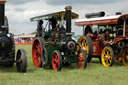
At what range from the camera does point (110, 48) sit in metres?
7.97

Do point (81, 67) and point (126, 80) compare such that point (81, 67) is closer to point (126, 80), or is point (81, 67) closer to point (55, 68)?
point (55, 68)

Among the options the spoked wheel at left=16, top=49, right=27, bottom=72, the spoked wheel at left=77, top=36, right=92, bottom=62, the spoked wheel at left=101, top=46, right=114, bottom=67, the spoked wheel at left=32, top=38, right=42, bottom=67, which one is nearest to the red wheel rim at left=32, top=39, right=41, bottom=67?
the spoked wheel at left=32, top=38, right=42, bottom=67

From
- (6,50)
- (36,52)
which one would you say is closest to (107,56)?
(36,52)

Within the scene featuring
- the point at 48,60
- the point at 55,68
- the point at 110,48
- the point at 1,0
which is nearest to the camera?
the point at 1,0

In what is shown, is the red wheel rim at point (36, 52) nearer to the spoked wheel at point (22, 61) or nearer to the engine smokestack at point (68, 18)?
the spoked wheel at point (22, 61)

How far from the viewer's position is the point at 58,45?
23.9ft

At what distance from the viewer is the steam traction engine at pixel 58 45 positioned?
275 inches

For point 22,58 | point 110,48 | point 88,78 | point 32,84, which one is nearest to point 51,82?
point 32,84

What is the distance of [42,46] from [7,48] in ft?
5.20

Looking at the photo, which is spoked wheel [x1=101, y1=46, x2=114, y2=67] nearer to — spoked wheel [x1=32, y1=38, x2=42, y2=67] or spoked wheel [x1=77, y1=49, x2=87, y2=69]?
spoked wheel [x1=77, y1=49, x2=87, y2=69]

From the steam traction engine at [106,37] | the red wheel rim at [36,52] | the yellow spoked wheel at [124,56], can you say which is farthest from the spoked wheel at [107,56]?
the red wheel rim at [36,52]

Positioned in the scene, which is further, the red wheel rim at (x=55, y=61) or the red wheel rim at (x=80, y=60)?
the red wheel rim at (x=80, y=60)

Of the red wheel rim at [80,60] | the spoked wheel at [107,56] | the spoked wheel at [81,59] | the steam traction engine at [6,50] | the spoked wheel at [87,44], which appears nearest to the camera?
the steam traction engine at [6,50]

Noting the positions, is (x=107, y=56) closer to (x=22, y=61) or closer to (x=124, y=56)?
(x=124, y=56)
